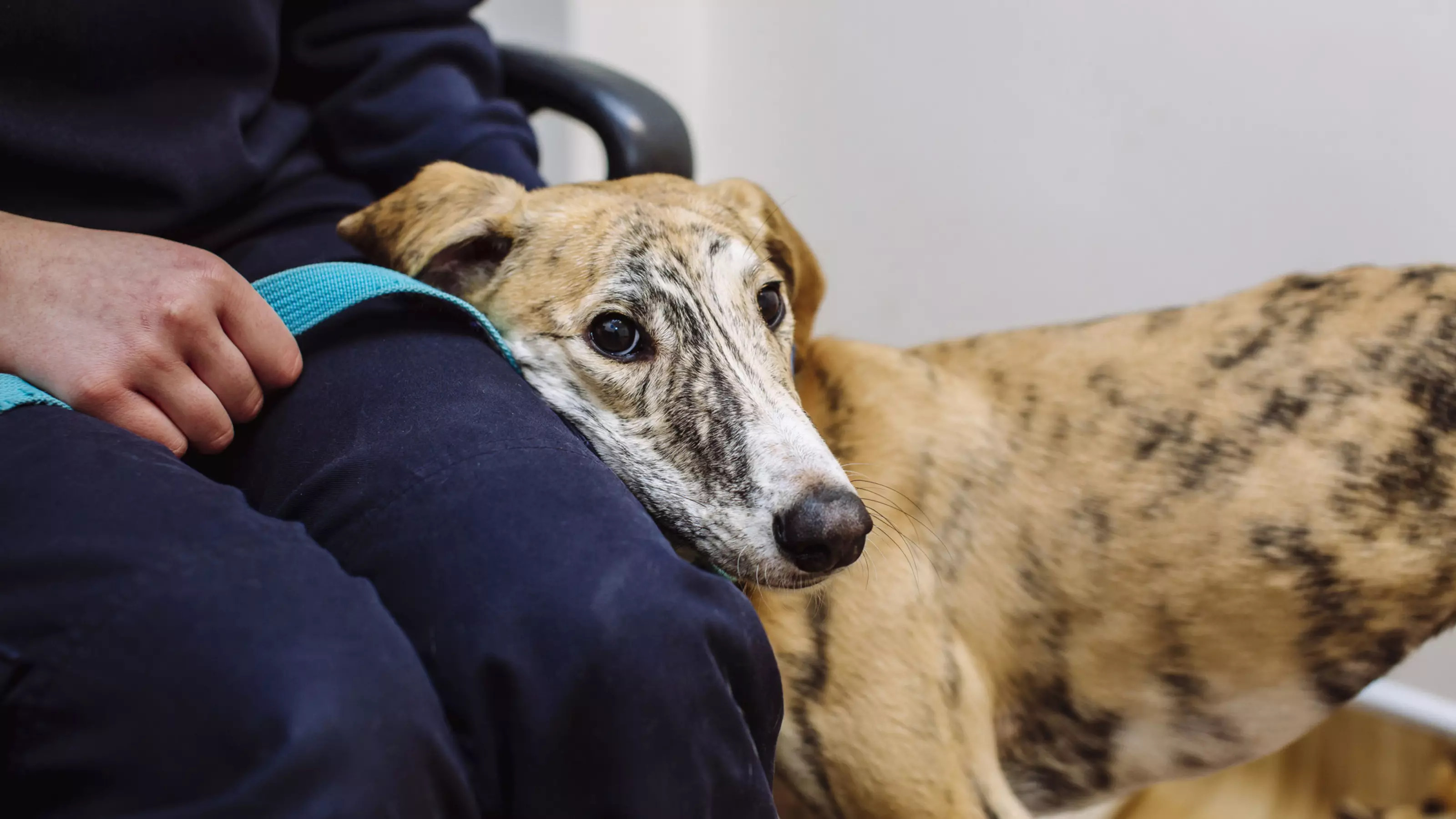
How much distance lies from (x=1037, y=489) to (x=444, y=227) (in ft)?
1.94

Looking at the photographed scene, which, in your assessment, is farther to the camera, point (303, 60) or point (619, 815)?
point (303, 60)

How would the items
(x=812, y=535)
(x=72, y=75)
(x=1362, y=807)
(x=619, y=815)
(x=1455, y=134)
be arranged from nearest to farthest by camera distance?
1. (x=619, y=815)
2. (x=812, y=535)
3. (x=72, y=75)
4. (x=1455, y=134)
5. (x=1362, y=807)

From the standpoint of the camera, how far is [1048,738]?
0.95 m

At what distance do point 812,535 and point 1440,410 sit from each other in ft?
2.00

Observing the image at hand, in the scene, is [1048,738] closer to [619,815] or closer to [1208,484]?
[1208,484]

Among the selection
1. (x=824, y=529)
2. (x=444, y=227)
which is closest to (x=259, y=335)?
(x=444, y=227)

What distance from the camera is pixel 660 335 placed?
0.85 meters

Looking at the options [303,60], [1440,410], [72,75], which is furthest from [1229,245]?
[72,75]

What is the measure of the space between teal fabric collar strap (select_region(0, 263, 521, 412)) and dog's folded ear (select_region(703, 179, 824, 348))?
0.35 m

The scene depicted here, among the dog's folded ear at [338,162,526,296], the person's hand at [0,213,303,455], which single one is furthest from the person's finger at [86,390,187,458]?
the dog's folded ear at [338,162,526,296]

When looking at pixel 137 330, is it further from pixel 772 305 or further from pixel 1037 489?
pixel 1037 489

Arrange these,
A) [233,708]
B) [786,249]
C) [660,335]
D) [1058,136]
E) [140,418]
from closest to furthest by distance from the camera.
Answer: [233,708] → [140,418] → [660,335] → [786,249] → [1058,136]

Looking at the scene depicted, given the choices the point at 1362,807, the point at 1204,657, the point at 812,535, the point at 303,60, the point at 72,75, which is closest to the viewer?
the point at 812,535

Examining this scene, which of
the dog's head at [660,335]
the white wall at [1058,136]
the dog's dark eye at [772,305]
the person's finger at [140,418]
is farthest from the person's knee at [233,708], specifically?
the white wall at [1058,136]
